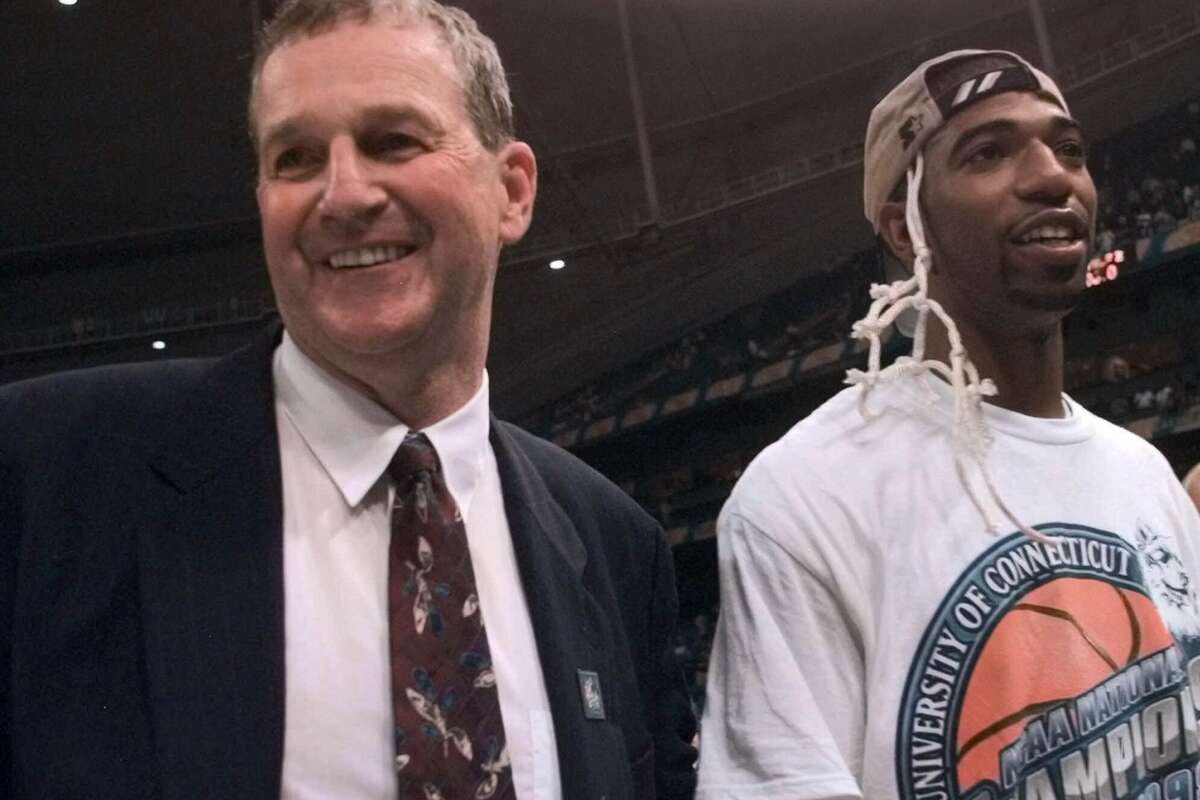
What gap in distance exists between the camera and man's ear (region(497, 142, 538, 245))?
43.1 inches

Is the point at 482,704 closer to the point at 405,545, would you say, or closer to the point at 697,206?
the point at 405,545

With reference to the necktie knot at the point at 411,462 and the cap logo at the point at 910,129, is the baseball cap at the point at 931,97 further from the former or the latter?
the necktie knot at the point at 411,462

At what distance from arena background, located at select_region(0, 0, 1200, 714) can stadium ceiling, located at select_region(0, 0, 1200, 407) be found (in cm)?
2

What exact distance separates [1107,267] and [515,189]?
748cm

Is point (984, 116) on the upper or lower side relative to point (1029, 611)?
upper

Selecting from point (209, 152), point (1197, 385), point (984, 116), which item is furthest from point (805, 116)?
point (984, 116)

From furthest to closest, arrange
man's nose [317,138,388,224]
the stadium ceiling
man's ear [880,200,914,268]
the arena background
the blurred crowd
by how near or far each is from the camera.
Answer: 1. the stadium ceiling
2. the arena background
3. the blurred crowd
4. man's ear [880,200,914,268]
5. man's nose [317,138,388,224]

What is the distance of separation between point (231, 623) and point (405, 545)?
0.13 metres

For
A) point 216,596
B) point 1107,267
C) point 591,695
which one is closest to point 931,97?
point 591,695

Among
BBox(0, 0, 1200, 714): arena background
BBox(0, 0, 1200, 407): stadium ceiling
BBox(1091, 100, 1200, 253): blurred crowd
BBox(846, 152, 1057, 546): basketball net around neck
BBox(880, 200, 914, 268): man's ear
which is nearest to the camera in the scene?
BBox(846, 152, 1057, 546): basketball net around neck

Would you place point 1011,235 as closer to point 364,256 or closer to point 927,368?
point 927,368

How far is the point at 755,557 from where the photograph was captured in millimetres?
1007

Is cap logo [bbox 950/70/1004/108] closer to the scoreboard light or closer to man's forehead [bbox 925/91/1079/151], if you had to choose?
man's forehead [bbox 925/91/1079/151]

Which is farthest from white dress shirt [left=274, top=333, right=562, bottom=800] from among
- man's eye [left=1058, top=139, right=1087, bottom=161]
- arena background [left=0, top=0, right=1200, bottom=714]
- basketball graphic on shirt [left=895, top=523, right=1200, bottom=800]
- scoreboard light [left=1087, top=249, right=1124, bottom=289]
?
scoreboard light [left=1087, top=249, right=1124, bottom=289]
